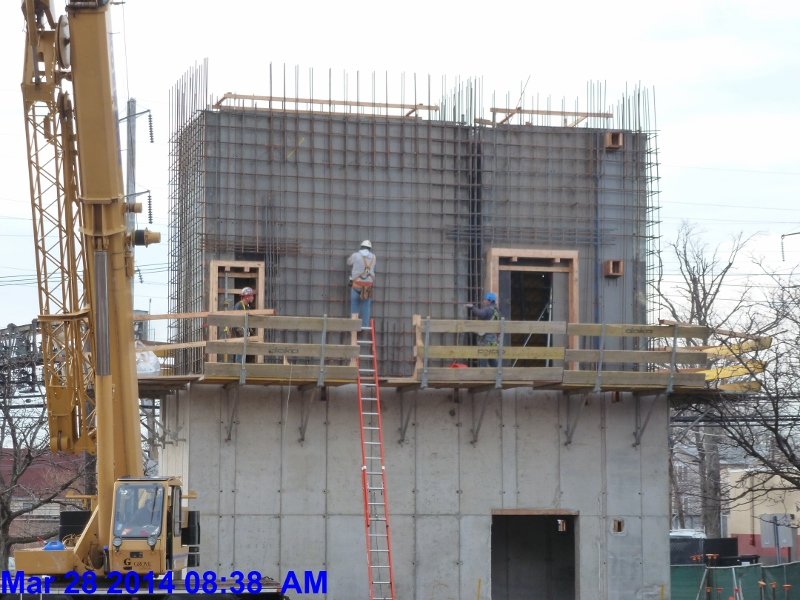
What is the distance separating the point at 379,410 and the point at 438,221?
15.6 ft

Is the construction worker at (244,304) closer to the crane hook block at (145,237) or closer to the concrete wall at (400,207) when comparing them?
the concrete wall at (400,207)

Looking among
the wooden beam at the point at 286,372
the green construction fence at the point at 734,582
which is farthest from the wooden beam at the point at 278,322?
the green construction fence at the point at 734,582

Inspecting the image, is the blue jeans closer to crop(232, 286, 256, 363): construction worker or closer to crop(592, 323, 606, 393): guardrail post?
crop(232, 286, 256, 363): construction worker

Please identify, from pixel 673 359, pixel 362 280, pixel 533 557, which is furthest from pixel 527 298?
pixel 533 557

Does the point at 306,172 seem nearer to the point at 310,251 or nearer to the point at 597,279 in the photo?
the point at 310,251

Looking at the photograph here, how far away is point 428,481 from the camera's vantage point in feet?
79.5

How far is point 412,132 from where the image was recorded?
2588 cm

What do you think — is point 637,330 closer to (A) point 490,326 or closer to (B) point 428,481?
(A) point 490,326

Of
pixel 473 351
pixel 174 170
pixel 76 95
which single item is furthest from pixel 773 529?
pixel 76 95

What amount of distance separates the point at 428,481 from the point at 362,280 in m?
4.09

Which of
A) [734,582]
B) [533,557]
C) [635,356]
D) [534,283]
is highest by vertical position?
[534,283]

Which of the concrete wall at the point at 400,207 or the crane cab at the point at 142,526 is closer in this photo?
the crane cab at the point at 142,526

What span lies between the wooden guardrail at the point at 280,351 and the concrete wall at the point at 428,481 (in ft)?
3.74

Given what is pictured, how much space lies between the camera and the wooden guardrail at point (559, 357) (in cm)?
2323
